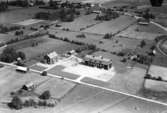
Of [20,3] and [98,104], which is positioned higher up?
[20,3]

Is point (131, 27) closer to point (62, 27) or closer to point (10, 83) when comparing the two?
point (62, 27)

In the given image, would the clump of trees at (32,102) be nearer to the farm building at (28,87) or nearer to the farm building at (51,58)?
the farm building at (28,87)

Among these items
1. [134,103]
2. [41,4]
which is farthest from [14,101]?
[41,4]

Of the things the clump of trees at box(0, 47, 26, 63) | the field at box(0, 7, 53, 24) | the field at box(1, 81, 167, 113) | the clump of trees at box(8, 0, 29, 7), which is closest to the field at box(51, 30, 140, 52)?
the clump of trees at box(0, 47, 26, 63)

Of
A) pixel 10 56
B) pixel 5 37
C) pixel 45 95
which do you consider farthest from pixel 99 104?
pixel 5 37

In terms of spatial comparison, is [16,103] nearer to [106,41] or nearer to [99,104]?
[99,104]

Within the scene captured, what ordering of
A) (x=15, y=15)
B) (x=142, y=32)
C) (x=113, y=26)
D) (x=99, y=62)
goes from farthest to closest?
(x=15, y=15) → (x=113, y=26) → (x=142, y=32) → (x=99, y=62)

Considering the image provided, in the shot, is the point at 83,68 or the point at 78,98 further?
the point at 83,68
